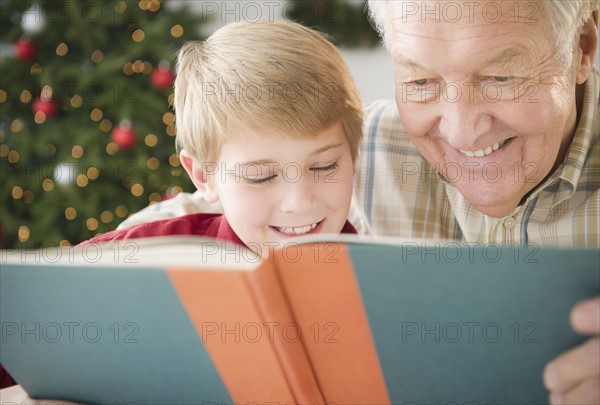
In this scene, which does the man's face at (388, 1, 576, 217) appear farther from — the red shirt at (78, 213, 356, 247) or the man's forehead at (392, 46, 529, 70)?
the red shirt at (78, 213, 356, 247)

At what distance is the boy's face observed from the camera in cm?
135

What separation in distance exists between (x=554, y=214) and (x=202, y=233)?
75cm

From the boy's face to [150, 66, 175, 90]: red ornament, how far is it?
79.9 inches

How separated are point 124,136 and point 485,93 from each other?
2350 mm

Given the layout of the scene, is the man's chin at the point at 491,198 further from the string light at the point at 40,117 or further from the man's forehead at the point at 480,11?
the string light at the point at 40,117

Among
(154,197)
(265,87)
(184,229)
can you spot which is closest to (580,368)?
(265,87)

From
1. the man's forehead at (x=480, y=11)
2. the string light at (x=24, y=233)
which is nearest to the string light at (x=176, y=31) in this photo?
the string light at (x=24, y=233)

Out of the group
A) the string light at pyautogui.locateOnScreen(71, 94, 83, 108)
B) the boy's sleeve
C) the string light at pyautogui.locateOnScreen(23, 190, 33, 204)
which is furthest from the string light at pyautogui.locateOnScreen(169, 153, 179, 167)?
the boy's sleeve

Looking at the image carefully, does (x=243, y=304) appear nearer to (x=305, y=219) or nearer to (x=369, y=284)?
A: (x=369, y=284)

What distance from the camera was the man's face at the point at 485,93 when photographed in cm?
121

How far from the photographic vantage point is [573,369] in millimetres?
833

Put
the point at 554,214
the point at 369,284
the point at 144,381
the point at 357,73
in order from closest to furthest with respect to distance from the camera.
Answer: the point at 369,284 → the point at 144,381 → the point at 554,214 → the point at 357,73

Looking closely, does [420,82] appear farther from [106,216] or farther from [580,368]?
[106,216]

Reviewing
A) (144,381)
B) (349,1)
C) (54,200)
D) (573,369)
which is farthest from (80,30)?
(573,369)
